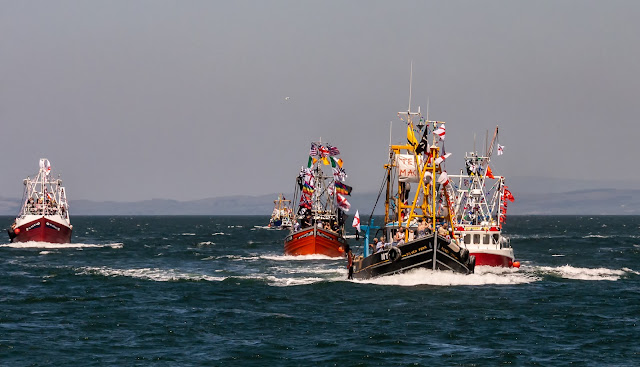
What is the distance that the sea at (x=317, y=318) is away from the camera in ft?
104

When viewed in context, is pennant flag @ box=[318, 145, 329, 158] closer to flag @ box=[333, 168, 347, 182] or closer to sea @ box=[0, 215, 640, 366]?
flag @ box=[333, 168, 347, 182]

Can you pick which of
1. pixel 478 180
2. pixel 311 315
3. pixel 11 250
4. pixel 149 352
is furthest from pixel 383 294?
pixel 11 250

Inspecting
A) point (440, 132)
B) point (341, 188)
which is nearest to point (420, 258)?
point (440, 132)

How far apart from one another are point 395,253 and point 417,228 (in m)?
2.95

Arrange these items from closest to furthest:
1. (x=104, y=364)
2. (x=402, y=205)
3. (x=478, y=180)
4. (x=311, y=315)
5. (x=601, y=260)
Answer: (x=104, y=364) < (x=311, y=315) < (x=402, y=205) < (x=478, y=180) < (x=601, y=260)

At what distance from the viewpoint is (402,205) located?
56281mm

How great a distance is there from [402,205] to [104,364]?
1145 inches

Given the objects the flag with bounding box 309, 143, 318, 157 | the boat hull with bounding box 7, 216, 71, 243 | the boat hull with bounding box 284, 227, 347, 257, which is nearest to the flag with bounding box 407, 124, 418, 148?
the boat hull with bounding box 284, 227, 347, 257

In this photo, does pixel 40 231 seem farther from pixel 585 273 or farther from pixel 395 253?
pixel 585 273

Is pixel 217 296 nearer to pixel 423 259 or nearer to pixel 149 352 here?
pixel 423 259

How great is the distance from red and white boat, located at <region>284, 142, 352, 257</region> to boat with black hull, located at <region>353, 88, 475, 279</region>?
21.3 meters

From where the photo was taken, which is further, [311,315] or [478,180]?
[478,180]

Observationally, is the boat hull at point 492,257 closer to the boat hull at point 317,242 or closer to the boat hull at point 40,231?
the boat hull at point 317,242

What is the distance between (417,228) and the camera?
54.0 meters
